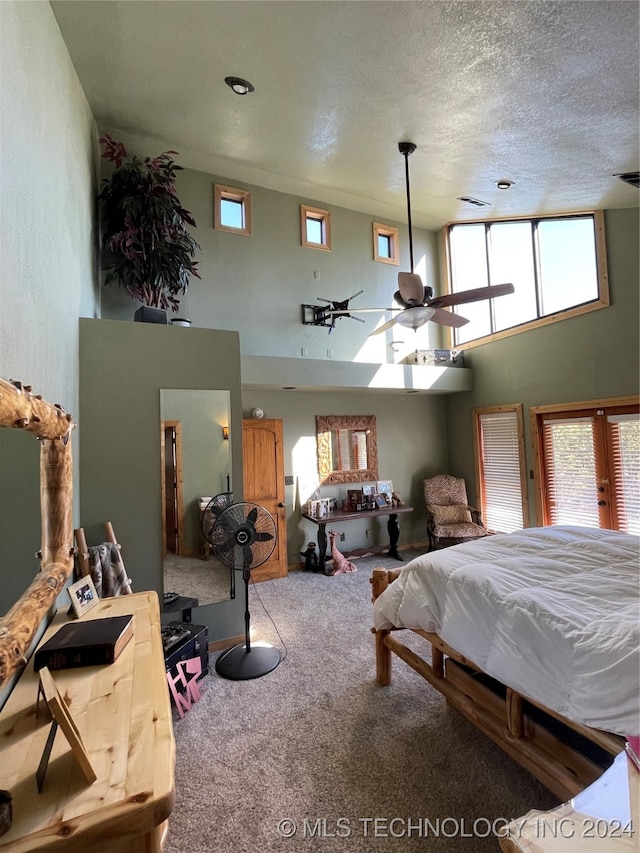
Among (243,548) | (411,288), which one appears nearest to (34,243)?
(243,548)

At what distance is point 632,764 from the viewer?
963 mm

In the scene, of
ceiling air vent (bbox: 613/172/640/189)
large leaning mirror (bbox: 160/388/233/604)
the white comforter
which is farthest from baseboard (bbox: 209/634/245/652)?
ceiling air vent (bbox: 613/172/640/189)

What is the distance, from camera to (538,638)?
1.60 m

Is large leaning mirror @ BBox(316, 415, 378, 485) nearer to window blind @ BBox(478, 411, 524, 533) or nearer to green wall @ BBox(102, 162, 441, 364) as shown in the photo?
green wall @ BBox(102, 162, 441, 364)

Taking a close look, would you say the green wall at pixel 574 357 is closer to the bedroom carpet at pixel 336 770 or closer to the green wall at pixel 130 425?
the bedroom carpet at pixel 336 770

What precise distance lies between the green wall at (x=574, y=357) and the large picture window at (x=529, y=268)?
0.12m

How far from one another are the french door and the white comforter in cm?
177

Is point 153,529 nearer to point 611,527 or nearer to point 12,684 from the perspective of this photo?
point 12,684

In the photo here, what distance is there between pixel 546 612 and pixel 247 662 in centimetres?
210

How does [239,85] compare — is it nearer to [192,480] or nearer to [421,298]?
[421,298]

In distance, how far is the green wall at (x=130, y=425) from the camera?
2.75 metres

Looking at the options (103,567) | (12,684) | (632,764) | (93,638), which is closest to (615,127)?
(632,764)

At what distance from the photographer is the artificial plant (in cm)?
323

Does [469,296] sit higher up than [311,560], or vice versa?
[469,296]
